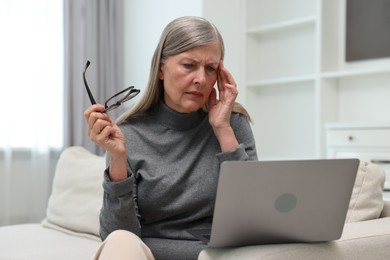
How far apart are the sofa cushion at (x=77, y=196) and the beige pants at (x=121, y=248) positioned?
37.2 inches

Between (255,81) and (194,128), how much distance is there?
2.11 meters

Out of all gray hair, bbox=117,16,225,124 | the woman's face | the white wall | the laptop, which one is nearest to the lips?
the woman's face

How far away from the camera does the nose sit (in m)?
1.47

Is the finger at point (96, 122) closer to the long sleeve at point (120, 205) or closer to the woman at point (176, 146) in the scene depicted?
the woman at point (176, 146)

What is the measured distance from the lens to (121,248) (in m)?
1.13

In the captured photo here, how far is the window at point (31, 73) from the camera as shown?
324 centimetres

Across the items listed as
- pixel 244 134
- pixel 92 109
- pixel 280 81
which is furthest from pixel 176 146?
pixel 280 81

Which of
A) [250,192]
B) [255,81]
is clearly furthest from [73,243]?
[255,81]

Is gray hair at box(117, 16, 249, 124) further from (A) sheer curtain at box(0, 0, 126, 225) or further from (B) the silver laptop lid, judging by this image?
(A) sheer curtain at box(0, 0, 126, 225)

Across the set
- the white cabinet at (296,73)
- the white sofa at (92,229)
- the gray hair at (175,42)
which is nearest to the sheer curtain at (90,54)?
the white cabinet at (296,73)

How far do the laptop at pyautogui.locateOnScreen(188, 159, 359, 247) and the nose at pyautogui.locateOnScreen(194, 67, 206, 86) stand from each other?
436 millimetres

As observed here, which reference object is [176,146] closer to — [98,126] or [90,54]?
[98,126]

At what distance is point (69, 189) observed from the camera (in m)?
2.26

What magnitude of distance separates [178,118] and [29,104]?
2005mm
